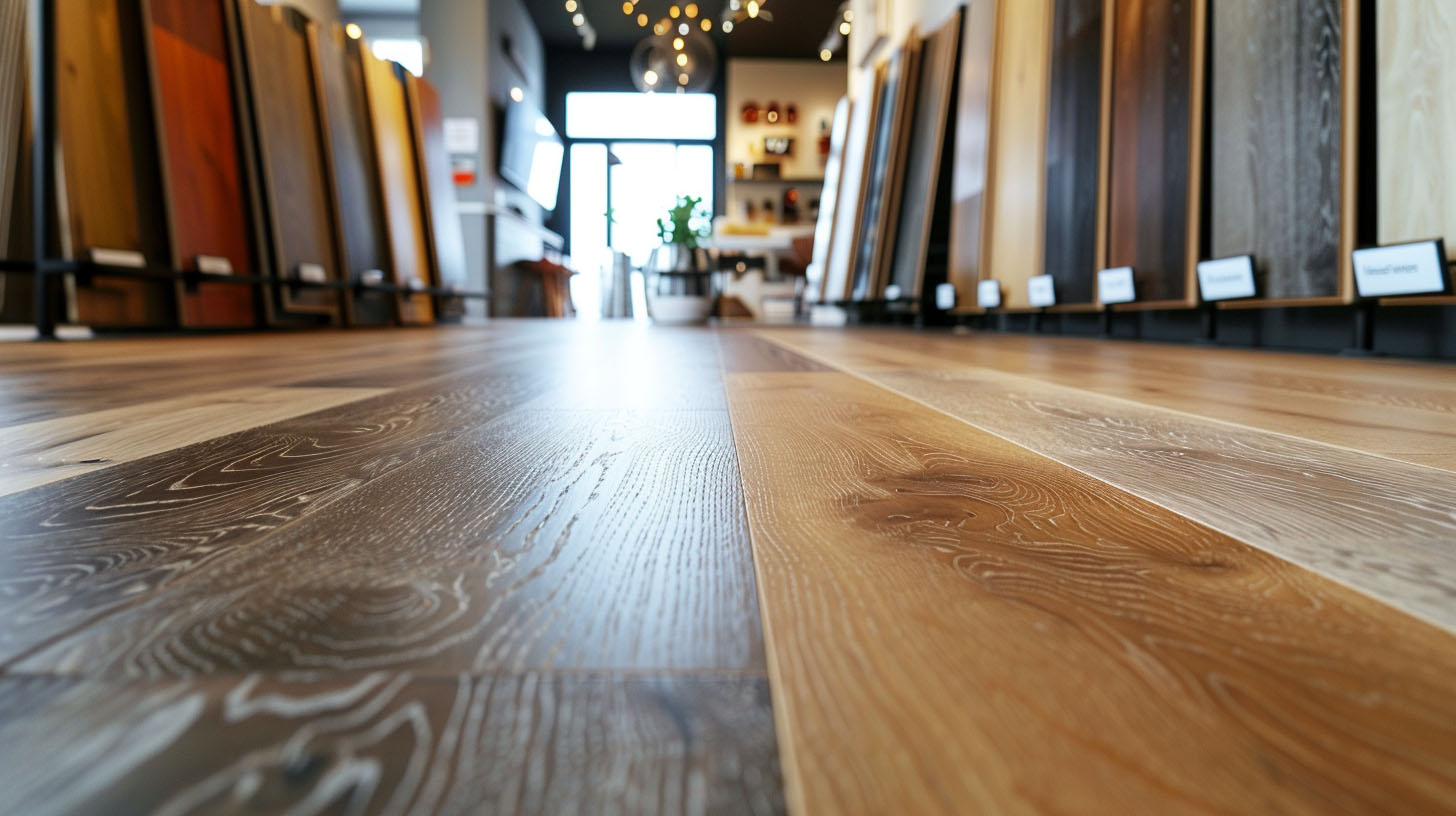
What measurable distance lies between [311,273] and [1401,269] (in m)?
3.47

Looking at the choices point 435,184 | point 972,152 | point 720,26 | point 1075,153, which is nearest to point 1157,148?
point 1075,153

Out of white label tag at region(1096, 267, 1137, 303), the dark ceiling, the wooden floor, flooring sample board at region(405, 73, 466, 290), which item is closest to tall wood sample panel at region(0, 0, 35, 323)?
the wooden floor

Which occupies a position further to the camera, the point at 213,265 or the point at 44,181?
the point at 213,265

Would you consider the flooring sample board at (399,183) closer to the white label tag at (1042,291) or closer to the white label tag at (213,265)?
the white label tag at (213,265)

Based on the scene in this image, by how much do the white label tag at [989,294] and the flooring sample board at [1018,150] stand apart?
0.19 feet

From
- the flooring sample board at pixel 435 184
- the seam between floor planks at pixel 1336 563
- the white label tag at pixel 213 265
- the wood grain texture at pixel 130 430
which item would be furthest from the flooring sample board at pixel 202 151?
the seam between floor planks at pixel 1336 563

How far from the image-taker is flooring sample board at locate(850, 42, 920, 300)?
15.2 ft

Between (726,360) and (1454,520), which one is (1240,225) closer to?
(726,360)

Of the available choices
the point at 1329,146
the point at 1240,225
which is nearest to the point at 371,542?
the point at 1329,146

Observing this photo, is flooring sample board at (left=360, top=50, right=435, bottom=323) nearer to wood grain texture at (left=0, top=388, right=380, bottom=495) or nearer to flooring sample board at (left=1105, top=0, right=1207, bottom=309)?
flooring sample board at (left=1105, top=0, right=1207, bottom=309)

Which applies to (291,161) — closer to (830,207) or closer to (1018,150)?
(1018,150)

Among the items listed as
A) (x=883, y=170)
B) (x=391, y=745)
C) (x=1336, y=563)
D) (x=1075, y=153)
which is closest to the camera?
(x=391, y=745)

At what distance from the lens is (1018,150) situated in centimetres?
336

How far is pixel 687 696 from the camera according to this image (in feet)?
0.61
